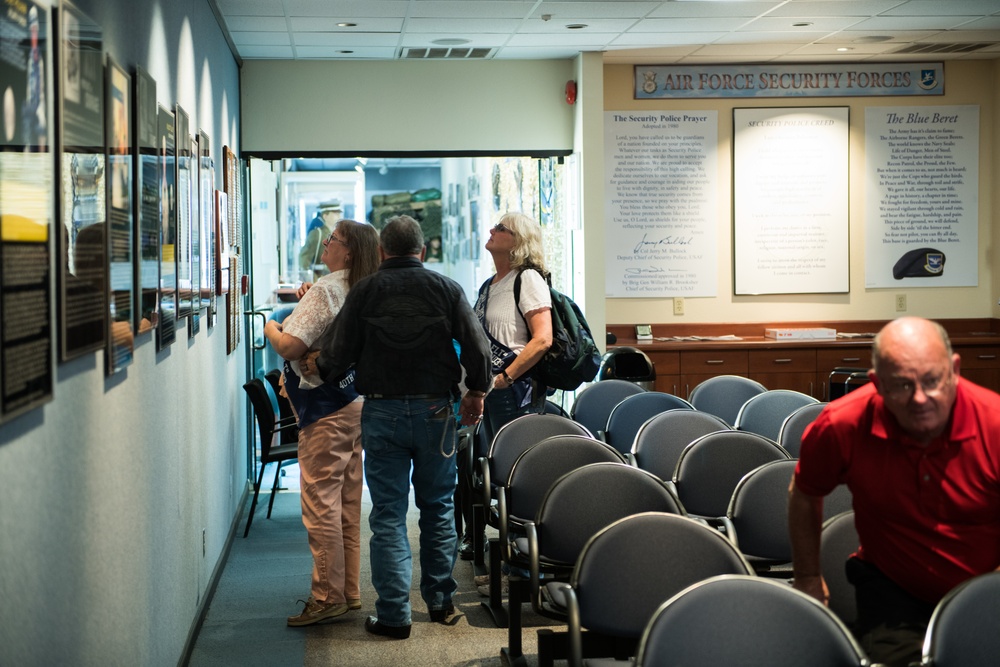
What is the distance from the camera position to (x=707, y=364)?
28.0 feet

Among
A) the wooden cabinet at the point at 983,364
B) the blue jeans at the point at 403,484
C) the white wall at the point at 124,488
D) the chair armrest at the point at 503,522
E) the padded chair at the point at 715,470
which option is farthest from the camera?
the wooden cabinet at the point at 983,364

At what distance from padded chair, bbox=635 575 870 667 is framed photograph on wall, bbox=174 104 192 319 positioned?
2435 mm

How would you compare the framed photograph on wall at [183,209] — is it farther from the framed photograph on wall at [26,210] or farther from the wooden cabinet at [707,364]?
the wooden cabinet at [707,364]

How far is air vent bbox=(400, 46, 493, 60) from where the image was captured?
26.1ft

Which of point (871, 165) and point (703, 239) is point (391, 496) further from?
point (871, 165)

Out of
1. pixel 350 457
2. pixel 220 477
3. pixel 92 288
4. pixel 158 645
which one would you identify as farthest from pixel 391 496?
pixel 92 288

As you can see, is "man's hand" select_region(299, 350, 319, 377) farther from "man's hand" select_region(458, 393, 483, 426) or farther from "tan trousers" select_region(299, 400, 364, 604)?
"man's hand" select_region(458, 393, 483, 426)

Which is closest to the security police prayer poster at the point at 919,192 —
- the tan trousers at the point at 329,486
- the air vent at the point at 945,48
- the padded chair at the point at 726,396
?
the air vent at the point at 945,48

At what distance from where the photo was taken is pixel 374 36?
24.3 ft

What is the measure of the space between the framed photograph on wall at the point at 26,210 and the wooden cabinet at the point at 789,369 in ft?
23.2

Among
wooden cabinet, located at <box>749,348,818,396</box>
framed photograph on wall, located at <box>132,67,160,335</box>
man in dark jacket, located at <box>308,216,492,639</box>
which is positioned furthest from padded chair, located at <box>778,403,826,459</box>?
wooden cabinet, located at <box>749,348,818,396</box>

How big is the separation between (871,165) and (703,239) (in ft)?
5.12

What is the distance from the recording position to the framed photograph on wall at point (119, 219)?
2799 millimetres

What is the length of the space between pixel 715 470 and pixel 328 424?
67.1 inches
